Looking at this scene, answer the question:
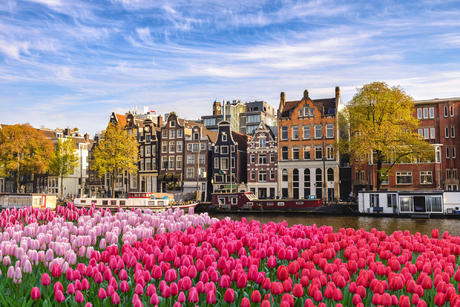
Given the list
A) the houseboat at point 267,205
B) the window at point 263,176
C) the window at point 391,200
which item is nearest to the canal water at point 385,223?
the houseboat at point 267,205

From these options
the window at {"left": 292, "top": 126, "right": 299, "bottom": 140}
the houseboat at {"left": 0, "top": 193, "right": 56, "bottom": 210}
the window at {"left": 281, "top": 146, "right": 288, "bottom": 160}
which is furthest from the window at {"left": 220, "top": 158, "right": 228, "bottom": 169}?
the houseboat at {"left": 0, "top": 193, "right": 56, "bottom": 210}

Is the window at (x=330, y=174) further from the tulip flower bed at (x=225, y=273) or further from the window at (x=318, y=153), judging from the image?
the tulip flower bed at (x=225, y=273)

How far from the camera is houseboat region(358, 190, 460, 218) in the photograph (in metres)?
38.4

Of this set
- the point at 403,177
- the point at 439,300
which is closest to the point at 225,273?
the point at 439,300

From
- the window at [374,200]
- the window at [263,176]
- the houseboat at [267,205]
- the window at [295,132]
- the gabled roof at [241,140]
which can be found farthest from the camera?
the gabled roof at [241,140]

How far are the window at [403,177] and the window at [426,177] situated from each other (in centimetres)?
130

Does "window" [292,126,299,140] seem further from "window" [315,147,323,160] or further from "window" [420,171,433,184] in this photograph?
"window" [420,171,433,184]

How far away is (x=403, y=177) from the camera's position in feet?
166

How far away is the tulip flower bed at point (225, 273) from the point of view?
5492 mm

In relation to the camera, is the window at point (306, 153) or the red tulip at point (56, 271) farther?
the window at point (306, 153)

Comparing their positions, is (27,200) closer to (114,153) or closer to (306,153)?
(114,153)

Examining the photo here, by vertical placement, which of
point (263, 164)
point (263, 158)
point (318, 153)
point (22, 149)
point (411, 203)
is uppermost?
point (22, 149)

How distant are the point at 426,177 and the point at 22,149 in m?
59.5

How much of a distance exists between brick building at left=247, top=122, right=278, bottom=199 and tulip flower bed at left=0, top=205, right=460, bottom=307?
161ft
